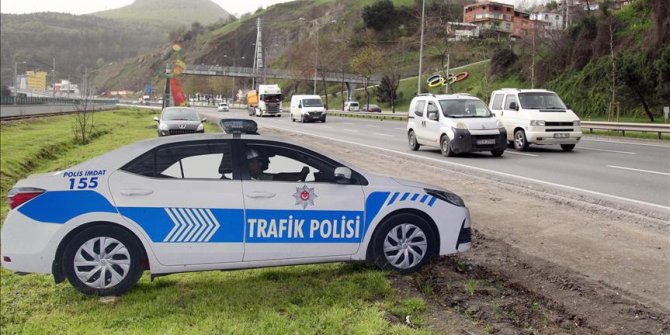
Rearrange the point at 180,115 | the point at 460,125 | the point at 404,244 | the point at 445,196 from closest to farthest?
the point at 404,244 → the point at 445,196 → the point at 460,125 → the point at 180,115

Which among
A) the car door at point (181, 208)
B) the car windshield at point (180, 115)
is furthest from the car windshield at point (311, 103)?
the car door at point (181, 208)

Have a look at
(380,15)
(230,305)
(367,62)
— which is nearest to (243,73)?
(380,15)

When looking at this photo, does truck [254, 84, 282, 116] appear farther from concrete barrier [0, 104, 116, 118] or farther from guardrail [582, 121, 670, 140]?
guardrail [582, 121, 670, 140]

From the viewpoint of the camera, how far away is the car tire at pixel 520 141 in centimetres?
1867

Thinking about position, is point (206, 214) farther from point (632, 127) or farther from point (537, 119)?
point (632, 127)

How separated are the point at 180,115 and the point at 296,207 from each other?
22104mm

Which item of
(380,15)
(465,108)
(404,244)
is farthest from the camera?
(380,15)

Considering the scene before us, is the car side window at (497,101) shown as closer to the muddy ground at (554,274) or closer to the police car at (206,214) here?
the muddy ground at (554,274)

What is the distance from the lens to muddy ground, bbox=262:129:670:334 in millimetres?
4535

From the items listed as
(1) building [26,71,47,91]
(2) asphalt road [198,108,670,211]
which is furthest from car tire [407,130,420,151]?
(1) building [26,71,47,91]

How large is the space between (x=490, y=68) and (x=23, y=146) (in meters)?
51.2

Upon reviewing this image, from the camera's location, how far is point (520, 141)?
18906mm

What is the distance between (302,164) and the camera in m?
5.59

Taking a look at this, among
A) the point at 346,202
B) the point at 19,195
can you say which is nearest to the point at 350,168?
the point at 346,202
